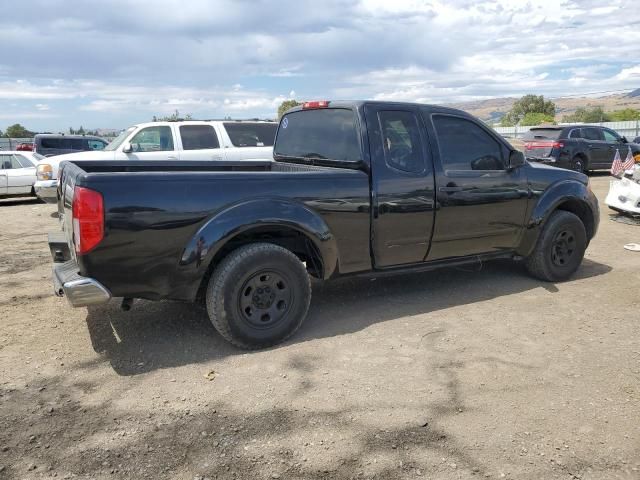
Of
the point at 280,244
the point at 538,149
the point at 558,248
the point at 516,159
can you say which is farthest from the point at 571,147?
the point at 280,244

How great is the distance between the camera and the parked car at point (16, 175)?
13375mm

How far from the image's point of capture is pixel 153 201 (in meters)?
3.57

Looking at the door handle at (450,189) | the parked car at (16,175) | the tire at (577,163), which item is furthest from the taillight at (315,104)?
the tire at (577,163)

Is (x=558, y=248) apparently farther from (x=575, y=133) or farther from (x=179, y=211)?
(x=575, y=133)

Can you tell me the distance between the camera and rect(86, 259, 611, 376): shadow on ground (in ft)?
13.1

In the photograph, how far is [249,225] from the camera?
3871 millimetres

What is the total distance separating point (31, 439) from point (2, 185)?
12433 mm

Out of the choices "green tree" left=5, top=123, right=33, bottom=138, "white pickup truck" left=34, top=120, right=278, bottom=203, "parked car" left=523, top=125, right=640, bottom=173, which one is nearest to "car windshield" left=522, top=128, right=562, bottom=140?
"parked car" left=523, top=125, right=640, bottom=173

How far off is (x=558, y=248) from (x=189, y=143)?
21.7 ft

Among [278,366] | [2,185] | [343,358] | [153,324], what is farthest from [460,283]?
[2,185]

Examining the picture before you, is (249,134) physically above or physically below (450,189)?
above

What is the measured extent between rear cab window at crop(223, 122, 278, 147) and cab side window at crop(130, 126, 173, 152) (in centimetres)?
108

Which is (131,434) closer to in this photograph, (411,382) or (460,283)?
(411,382)

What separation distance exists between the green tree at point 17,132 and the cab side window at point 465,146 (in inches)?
2035
